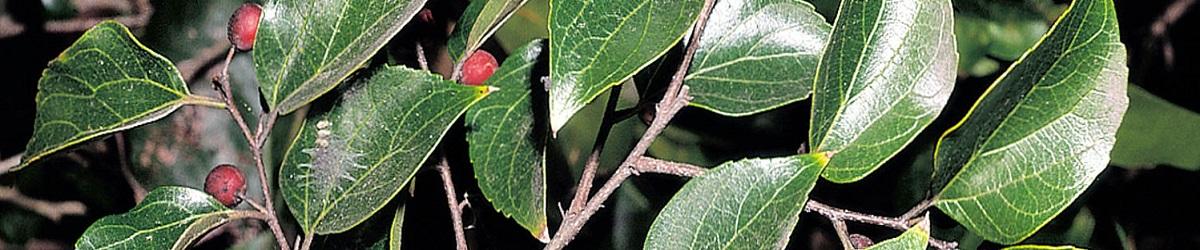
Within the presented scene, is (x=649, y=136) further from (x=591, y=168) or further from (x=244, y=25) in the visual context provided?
(x=244, y=25)

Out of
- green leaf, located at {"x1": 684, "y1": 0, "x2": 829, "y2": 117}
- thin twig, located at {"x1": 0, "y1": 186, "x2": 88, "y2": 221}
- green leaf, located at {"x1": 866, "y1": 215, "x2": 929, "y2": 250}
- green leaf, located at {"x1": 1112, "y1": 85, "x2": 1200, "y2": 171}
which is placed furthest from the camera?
thin twig, located at {"x1": 0, "y1": 186, "x2": 88, "y2": 221}

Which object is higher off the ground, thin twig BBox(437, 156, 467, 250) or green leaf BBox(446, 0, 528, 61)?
green leaf BBox(446, 0, 528, 61)

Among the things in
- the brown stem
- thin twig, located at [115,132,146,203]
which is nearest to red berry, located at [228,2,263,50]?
the brown stem

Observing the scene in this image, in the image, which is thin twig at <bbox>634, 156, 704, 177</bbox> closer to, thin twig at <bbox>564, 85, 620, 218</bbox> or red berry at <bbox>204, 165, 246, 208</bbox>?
thin twig at <bbox>564, 85, 620, 218</bbox>

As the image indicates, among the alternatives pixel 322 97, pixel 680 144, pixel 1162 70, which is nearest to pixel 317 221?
pixel 322 97

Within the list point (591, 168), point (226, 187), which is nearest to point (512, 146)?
point (591, 168)
